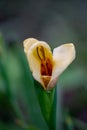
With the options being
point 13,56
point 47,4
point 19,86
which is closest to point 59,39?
point 47,4

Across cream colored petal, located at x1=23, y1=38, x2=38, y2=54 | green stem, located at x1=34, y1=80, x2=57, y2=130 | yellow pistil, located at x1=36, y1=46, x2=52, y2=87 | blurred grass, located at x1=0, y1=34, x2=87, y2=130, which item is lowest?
blurred grass, located at x1=0, y1=34, x2=87, y2=130

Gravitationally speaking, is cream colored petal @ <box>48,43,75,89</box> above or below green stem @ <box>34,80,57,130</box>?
above

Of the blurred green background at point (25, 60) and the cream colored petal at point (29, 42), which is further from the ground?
the cream colored petal at point (29, 42)

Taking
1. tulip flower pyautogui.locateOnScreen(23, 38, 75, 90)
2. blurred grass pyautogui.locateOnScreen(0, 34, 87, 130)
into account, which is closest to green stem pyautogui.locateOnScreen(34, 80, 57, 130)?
tulip flower pyautogui.locateOnScreen(23, 38, 75, 90)

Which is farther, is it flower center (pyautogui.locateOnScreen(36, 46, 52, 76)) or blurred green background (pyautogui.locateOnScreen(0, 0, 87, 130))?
blurred green background (pyautogui.locateOnScreen(0, 0, 87, 130))

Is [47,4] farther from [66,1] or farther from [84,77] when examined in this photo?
[84,77]

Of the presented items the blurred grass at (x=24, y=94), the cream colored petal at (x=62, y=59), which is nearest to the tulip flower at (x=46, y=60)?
the cream colored petal at (x=62, y=59)

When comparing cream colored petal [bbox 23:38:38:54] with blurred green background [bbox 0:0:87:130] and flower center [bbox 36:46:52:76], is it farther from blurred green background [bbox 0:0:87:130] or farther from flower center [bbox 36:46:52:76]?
blurred green background [bbox 0:0:87:130]

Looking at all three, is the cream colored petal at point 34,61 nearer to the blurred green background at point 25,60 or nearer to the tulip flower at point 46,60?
the tulip flower at point 46,60

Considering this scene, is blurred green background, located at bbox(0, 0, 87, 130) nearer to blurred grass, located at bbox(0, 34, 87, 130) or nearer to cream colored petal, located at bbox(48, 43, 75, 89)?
blurred grass, located at bbox(0, 34, 87, 130)
